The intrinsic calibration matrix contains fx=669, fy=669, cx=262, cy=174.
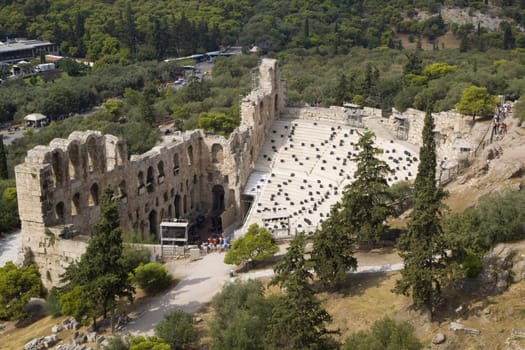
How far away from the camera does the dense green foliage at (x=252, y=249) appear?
148 ft

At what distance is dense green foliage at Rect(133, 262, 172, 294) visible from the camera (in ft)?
141

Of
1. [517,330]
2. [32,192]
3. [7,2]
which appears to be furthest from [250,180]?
[7,2]

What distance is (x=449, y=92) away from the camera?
78.2m

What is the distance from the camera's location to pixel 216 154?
6475 centimetres

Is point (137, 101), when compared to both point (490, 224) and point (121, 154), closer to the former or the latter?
point (121, 154)

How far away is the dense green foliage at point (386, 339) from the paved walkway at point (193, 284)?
1040 cm

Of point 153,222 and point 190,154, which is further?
point 190,154

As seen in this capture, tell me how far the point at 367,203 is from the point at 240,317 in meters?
15.2

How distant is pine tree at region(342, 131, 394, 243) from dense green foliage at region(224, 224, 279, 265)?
18.4ft

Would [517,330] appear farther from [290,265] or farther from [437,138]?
[437,138]

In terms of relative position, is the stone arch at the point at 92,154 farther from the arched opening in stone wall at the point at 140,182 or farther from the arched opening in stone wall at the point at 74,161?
the arched opening in stone wall at the point at 140,182

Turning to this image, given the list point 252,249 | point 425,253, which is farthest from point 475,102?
point 425,253

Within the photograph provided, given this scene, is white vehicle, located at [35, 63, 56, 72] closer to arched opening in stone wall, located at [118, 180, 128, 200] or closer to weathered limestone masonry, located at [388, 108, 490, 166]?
weathered limestone masonry, located at [388, 108, 490, 166]

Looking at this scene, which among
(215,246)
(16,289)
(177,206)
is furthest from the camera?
(177,206)
